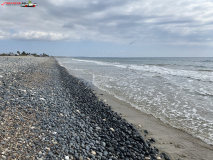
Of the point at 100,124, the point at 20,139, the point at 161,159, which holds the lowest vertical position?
the point at 161,159

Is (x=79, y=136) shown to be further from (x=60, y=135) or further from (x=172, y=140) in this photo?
(x=172, y=140)

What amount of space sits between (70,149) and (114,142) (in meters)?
1.40

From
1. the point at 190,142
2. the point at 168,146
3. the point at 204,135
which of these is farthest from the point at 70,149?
the point at 204,135

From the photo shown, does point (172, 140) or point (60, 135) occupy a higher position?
point (60, 135)

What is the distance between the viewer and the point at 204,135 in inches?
200

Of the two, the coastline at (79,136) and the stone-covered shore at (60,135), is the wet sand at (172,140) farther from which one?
the stone-covered shore at (60,135)

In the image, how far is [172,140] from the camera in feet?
15.8

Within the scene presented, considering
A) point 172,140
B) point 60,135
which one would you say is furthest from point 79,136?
point 172,140

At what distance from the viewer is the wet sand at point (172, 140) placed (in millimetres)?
4184

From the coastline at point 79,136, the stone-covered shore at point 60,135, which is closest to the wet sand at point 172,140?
the coastline at point 79,136

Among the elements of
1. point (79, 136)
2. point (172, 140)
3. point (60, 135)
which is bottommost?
point (172, 140)

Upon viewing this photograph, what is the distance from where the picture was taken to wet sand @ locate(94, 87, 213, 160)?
13.7 ft

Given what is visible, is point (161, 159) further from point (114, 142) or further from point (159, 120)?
point (159, 120)

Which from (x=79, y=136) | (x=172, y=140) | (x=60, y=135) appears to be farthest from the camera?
(x=172, y=140)
